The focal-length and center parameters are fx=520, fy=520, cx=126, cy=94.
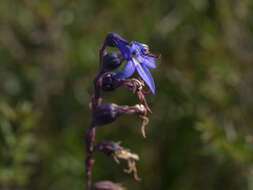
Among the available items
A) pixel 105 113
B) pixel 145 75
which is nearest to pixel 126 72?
pixel 145 75

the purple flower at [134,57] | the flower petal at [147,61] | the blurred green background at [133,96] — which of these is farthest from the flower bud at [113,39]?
the blurred green background at [133,96]

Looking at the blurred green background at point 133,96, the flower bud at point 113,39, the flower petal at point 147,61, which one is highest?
the blurred green background at point 133,96

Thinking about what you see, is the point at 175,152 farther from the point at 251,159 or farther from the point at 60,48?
the point at 60,48

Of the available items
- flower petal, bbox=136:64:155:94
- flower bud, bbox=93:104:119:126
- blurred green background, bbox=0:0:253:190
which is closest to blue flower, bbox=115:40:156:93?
flower petal, bbox=136:64:155:94

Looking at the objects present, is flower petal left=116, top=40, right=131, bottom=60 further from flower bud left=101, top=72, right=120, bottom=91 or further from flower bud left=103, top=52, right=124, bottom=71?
flower bud left=101, top=72, right=120, bottom=91

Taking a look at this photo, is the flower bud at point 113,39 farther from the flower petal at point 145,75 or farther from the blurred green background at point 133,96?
the blurred green background at point 133,96

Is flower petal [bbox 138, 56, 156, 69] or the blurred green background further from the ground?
the blurred green background

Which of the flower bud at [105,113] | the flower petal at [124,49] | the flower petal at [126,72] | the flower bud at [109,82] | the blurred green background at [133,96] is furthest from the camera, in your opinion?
the blurred green background at [133,96]
